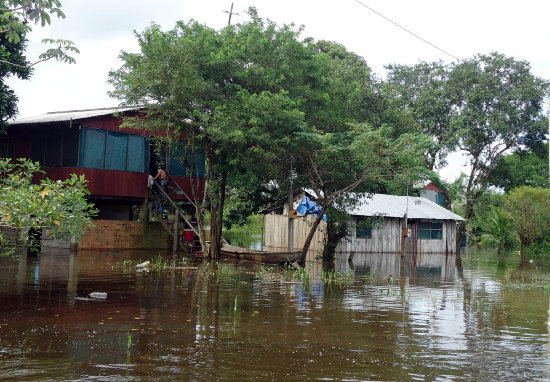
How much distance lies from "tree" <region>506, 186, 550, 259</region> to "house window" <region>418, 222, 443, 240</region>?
227 inches

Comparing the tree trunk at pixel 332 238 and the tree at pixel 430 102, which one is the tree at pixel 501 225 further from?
the tree trunk at pixel 332 238

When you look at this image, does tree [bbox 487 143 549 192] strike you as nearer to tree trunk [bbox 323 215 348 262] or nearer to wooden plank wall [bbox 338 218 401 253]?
wooden plank wall [bbox 338 218 401 253]

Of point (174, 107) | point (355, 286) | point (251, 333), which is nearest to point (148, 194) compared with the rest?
point (174, 107)

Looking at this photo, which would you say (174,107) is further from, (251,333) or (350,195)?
(251,333)

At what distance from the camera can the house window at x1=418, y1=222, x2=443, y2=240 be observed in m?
33.9

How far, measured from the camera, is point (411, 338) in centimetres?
852

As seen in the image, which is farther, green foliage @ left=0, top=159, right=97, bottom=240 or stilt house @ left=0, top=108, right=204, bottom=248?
stilt house @ left=0, top=108, right=204, bottom=248

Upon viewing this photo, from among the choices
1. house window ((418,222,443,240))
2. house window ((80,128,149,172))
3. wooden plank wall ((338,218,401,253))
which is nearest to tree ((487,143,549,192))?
house window ((418,222,443,240))

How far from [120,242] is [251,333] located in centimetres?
1824

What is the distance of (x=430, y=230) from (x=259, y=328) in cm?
2713

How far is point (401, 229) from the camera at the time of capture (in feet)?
108

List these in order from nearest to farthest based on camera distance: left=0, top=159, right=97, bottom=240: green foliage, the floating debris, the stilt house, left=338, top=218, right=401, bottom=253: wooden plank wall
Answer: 1. left=0, top=159, right=97, bottom=240: green foliage
2. the floating debris
3. the stilt house
4. left=338, top=218, right=401, bottom=253: wooden plank wall

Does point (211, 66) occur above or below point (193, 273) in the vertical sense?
above

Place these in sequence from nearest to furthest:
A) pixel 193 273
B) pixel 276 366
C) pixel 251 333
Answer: pixel 276 366 → pixel 251 333 → pixel 193 273
